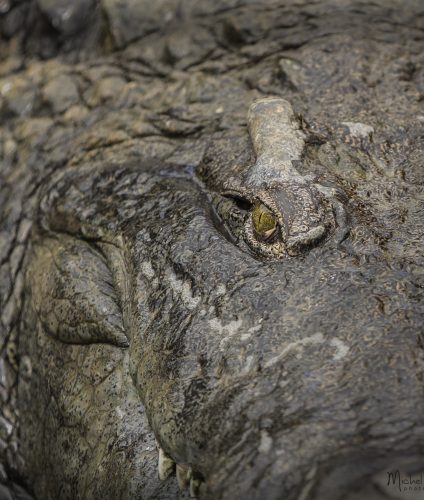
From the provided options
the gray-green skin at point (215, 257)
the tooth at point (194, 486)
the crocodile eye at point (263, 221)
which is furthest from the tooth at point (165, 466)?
the crocodile eye at point (263, 221)

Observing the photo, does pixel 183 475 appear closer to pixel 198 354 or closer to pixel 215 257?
pixel 198 354

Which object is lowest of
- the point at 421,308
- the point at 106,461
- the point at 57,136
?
the point at 106,461

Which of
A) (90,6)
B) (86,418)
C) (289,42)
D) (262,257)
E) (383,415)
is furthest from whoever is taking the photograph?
(90,6)

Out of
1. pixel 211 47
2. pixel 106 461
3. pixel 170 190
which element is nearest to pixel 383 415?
pixel 106 461

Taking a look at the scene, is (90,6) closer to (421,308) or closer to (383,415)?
(421,308)
